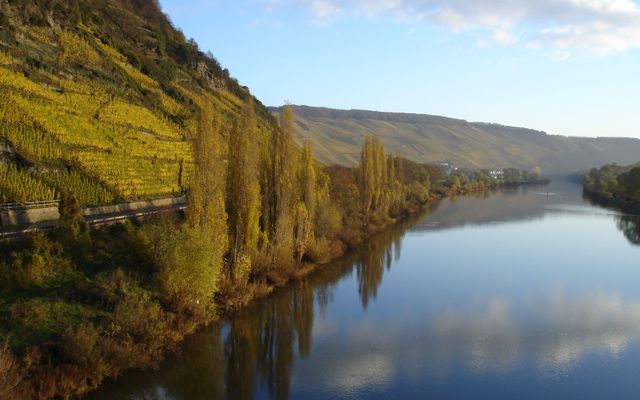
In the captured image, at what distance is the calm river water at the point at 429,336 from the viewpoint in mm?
16859

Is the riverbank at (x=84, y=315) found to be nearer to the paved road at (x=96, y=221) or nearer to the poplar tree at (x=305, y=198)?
the paved road at (x=96, y=221)

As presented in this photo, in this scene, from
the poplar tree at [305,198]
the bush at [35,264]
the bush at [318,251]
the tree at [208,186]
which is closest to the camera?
the bush at [35,264]

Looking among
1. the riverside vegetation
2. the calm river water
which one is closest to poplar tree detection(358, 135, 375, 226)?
the riverside vegetation

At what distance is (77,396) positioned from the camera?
14.6m

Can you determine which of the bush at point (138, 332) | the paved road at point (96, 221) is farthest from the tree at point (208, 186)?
the paved road at point (96, 221)

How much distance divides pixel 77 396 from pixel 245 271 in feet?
35.1

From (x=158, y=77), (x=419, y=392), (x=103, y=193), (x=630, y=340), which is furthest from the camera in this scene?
(x=158, y=77)

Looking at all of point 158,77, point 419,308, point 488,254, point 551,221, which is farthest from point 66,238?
point 551,221

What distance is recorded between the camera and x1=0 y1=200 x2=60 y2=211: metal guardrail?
67.6ft

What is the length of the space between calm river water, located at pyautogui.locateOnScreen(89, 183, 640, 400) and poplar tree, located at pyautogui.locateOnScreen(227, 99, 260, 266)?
10.8ft

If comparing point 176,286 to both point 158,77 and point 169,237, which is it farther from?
point 158,77

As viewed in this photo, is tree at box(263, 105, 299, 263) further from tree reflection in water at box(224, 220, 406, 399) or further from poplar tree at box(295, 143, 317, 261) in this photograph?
tree reflection in water at box(224, 220, 406, 399)

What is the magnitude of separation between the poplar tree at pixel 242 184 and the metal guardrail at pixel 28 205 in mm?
7668

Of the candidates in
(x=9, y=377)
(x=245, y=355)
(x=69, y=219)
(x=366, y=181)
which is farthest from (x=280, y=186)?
(x=366, y=181)
